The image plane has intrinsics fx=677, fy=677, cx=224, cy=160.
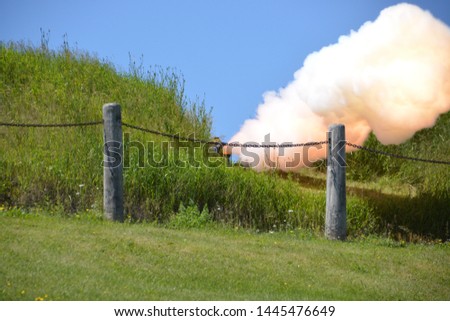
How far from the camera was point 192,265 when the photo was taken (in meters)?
8.30

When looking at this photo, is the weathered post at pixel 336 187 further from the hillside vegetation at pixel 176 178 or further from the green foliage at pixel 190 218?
the green foliage at pixel 190 218

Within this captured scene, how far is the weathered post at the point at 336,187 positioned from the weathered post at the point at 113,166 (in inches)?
128

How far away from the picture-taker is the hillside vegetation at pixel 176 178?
1156 centimetres

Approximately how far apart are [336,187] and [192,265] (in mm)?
3210

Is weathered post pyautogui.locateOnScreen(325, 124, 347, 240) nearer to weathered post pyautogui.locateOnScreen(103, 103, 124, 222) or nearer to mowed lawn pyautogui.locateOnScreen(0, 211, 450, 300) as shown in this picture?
mowed lawn pyautogui.locateOnScreen(0, 211, 450, 300)

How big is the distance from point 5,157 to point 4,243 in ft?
14.4

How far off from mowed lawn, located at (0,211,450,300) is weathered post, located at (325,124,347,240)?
0.29m

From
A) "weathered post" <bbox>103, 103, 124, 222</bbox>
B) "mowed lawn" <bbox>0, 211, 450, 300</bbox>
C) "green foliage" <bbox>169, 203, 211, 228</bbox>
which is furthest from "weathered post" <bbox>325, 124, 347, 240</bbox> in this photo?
"weathered post" <bbox>103, 103, 124, 222</bbox>

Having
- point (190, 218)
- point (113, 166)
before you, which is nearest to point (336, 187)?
point (190, 218)

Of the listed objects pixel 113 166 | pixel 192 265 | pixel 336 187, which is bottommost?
pixel 192 265

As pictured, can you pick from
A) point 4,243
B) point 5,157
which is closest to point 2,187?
point 5,157

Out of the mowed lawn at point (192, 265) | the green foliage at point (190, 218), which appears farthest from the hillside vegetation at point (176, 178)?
the mowed lawn at point (192, 265)

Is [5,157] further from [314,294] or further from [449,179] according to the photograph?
[449,179]

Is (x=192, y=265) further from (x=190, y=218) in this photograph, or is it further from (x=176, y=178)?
(x=176, y=178)
